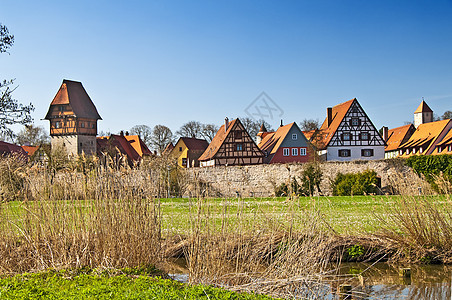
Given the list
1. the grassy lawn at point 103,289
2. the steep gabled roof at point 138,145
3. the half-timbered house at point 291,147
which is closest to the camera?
the grassy lawn at point 103,289

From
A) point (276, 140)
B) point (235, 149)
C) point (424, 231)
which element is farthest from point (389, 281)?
point (276, 140)

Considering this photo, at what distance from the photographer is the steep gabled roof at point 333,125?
37.9 metres

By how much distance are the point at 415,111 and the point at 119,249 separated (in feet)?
187

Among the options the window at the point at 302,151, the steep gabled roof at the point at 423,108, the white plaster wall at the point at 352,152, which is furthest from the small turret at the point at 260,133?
the steep gabled roof at the point at 423,108

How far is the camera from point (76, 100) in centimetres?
4316

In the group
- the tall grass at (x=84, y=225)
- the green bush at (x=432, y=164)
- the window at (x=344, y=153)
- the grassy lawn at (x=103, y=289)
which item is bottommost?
the grassy lawn at (x=103, y=289)

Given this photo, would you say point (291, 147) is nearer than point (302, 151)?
Yes

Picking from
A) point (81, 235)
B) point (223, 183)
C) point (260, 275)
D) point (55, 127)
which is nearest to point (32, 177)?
point (81, 235)

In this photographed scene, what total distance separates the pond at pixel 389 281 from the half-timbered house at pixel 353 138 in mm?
31577

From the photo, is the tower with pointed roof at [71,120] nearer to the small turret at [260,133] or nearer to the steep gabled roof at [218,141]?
the steep gabled roof at [218,141]

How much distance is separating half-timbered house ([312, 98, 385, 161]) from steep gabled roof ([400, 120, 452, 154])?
500 cm

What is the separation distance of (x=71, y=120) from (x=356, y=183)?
2889 cm

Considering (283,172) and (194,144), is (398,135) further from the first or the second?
(283,172)

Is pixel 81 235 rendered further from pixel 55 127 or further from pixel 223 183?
pixel 55 127
